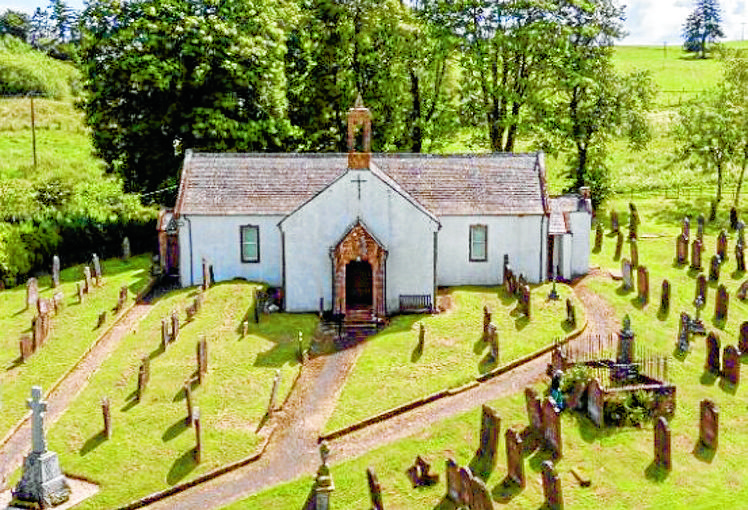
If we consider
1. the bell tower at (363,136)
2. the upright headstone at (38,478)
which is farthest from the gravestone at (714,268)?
the upright headstone at (38,478)

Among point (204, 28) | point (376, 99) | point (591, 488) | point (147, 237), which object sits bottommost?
point (591, 488)

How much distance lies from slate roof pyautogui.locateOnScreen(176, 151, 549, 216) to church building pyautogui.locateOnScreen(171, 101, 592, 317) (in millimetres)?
49

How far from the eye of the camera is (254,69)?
53156mm

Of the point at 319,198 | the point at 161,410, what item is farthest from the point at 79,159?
the point at 161,410

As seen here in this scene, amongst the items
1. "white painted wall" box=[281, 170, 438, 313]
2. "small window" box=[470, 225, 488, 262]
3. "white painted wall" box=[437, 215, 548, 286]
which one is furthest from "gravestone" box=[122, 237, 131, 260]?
"small window" box=[470, 225, 488, 262]

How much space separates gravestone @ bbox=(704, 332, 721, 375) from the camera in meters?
34.7

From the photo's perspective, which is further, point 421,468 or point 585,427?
point 585,427

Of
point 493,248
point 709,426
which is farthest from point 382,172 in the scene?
point 709,426

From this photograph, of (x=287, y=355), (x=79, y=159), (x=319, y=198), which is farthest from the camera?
(x=79, y=159)

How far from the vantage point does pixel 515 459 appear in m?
26.3

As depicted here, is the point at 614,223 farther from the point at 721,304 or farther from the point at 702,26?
the point at 702,26

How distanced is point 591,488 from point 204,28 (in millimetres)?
34993

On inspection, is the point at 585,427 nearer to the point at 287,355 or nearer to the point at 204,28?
the point at 287,355

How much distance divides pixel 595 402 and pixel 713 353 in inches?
283
